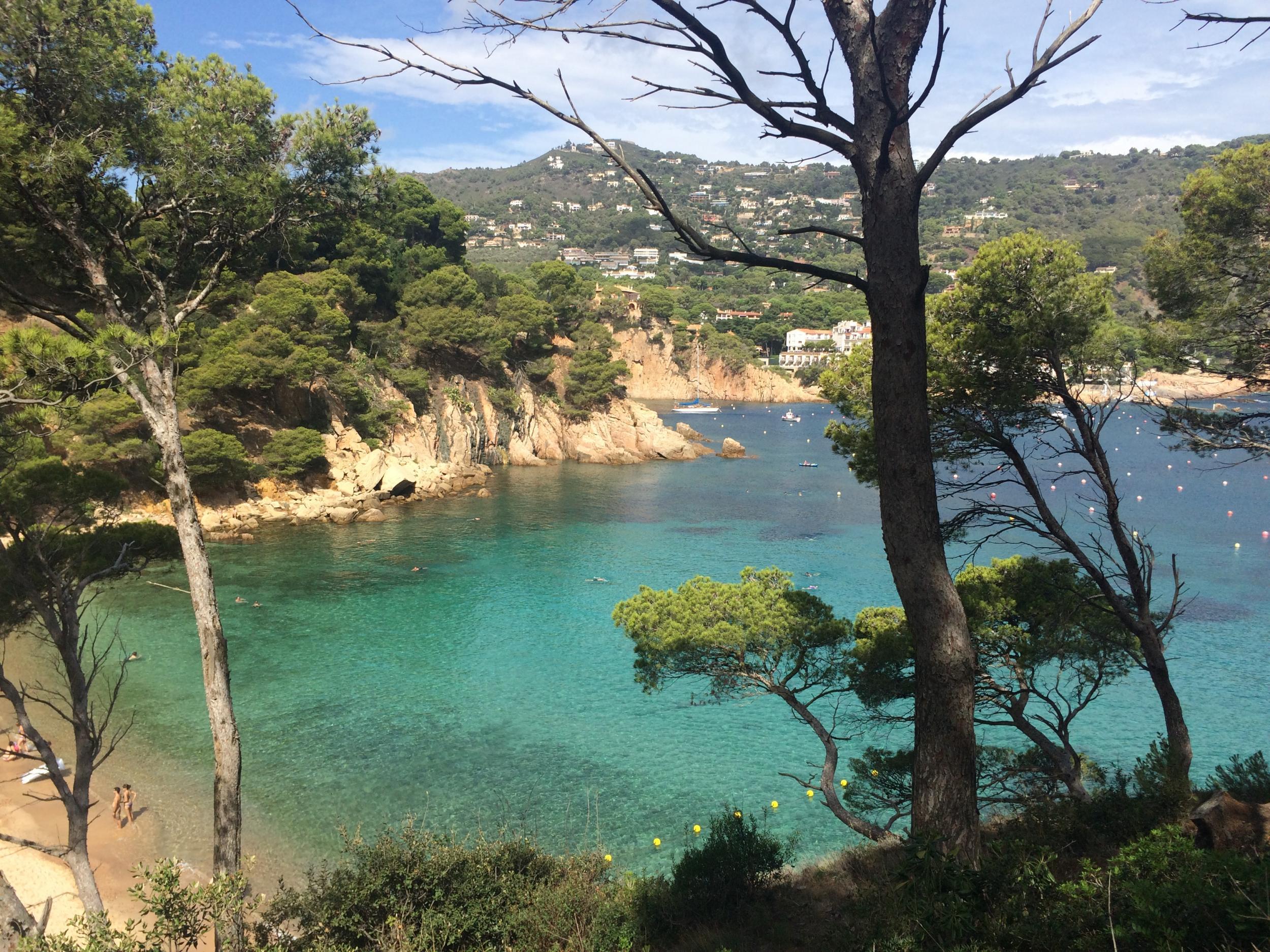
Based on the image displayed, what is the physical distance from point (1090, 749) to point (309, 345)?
25.9 m

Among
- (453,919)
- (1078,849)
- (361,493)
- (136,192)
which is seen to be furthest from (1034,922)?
(361,493)

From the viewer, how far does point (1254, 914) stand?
78.8 inches

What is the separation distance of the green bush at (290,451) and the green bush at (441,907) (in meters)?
23.2

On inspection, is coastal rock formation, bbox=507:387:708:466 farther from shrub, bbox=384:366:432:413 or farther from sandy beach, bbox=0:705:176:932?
sandy beach, bbox=0:705:176:932

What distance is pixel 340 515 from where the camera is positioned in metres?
26.6

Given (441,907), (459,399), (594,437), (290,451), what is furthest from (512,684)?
(594,437)

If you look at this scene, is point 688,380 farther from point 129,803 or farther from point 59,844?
Answer: point 59,844

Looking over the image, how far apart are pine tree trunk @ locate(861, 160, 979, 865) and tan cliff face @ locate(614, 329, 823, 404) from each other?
226 feet

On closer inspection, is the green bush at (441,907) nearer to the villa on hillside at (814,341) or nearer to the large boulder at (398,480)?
the large boulder at (398,480)

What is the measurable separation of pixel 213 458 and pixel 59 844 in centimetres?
1530

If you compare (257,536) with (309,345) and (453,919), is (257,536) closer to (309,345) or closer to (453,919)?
(309,345)

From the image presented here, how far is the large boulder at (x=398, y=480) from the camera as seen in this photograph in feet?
96.9

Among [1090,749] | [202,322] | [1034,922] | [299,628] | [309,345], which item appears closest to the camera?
[1034,922]

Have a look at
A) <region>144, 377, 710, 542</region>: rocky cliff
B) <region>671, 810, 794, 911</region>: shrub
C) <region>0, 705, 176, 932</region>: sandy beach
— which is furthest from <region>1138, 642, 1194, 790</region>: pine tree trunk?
<region>144, 377, 710, 542</region>: rocky cliff
